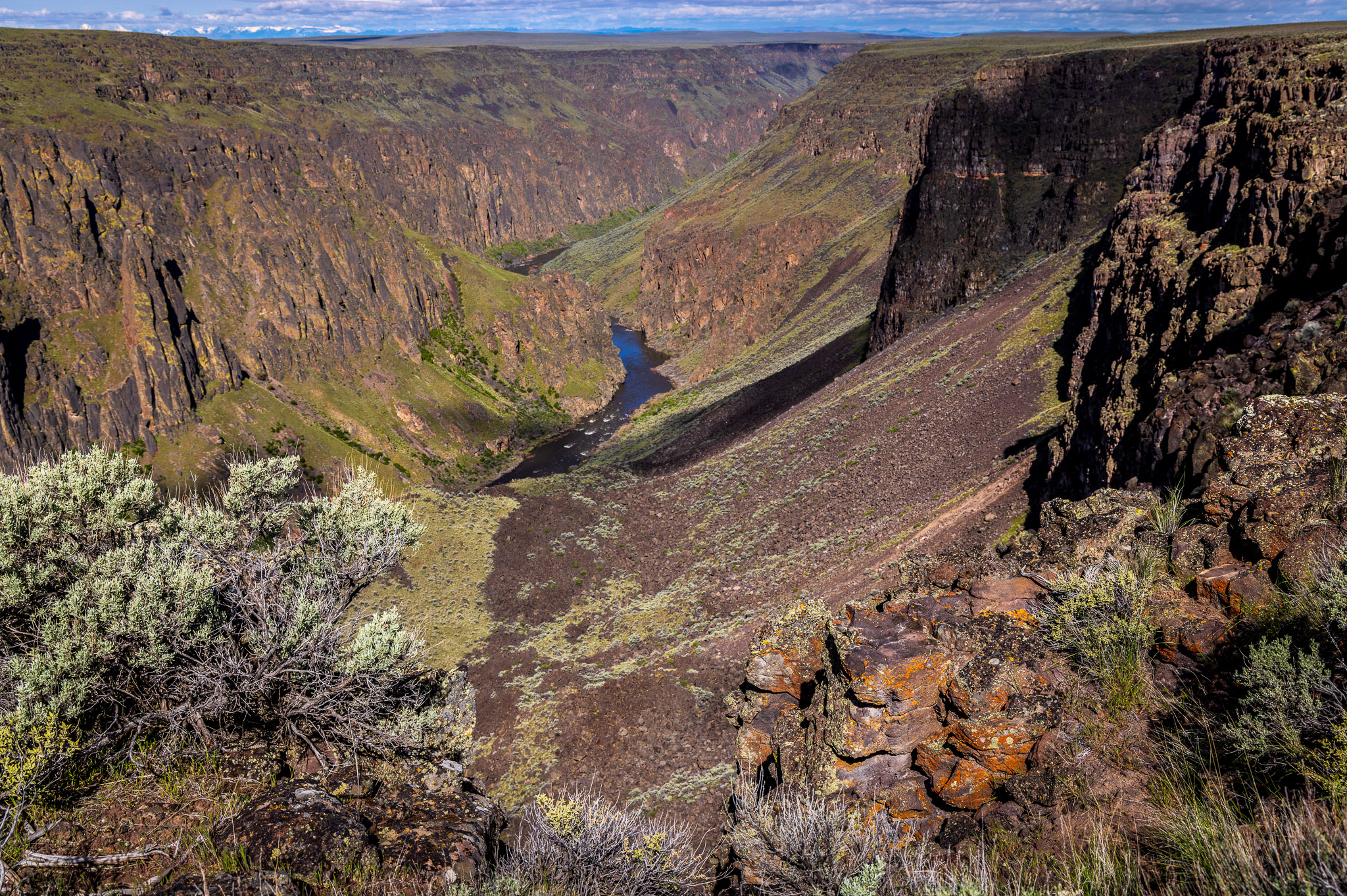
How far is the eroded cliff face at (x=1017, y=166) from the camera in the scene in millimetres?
60781

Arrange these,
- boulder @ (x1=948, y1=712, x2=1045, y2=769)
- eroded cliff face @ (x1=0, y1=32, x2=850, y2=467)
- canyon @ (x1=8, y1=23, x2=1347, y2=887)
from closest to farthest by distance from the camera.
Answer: boulder @ (x1=948, y1=712, x2=1045, y2=769)
canyon @ (x1=8, y1=23, x2=1347, y2=887)
eroded cliff face @ (x1=0, y1=32, x2=850, y2=467)

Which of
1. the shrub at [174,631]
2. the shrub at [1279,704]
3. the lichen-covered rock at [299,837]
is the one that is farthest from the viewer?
the shrub at [174,631]

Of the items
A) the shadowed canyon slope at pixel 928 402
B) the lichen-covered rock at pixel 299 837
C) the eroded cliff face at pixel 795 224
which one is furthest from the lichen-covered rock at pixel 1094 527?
the eroded cliff face at pixel 795 224

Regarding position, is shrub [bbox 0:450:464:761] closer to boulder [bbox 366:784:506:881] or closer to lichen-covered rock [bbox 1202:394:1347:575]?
boulder [bbox 366:784:506:881]

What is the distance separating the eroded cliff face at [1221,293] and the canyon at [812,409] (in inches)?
5.8

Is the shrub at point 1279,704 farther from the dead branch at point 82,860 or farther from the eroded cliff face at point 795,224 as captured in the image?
the eroded cliff face at point 795,224

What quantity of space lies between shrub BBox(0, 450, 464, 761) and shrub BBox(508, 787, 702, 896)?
12.3 feet

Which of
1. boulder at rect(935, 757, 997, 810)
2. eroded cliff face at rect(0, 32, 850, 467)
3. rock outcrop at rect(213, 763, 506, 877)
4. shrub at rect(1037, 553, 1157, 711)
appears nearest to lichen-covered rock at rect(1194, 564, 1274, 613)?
shrub at rect(1037, 553, 1157, 711)

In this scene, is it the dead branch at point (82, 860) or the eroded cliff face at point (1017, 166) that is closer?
the dead branch at point (82, 860)

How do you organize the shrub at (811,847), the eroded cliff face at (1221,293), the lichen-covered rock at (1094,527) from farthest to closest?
1. the eroded cliff face at (1221,293)
2. the lichen-covered rock at (1094,527)
3. the shrub at (811,847)

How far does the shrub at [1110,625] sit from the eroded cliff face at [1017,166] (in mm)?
54473

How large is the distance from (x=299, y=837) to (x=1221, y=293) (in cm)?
2403

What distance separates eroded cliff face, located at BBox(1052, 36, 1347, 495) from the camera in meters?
14.9

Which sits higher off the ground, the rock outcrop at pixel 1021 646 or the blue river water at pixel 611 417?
the rock outcrop at pixel 1021 646
